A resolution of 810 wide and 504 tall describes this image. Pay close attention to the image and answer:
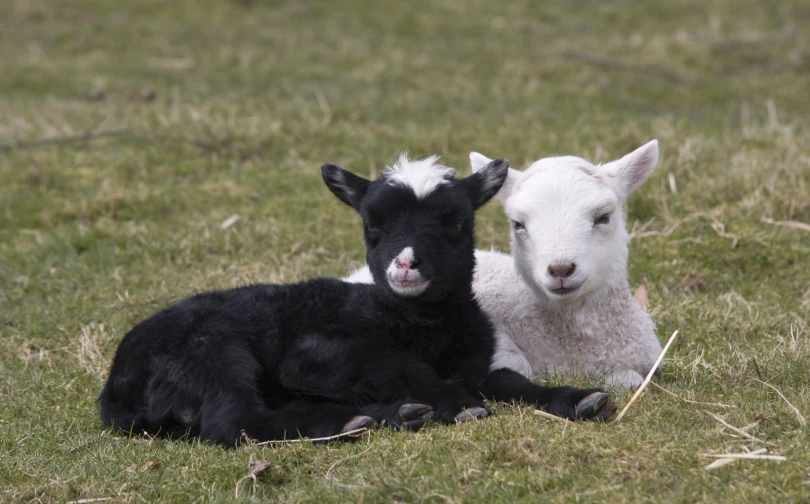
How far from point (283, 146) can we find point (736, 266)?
5.76 m

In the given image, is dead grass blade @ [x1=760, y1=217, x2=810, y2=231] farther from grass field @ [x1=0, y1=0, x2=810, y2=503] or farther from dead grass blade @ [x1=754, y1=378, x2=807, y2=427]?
dead grass blade @ [x1=754, y1=378, x2=807, y2=427]

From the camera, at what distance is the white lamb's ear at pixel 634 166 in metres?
6.95

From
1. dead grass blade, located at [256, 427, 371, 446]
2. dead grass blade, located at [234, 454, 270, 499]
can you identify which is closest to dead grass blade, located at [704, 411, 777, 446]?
dead grass blade, located at [256, 427, 371, 446]

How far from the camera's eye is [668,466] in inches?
185

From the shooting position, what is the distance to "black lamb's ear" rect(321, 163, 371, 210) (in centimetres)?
655

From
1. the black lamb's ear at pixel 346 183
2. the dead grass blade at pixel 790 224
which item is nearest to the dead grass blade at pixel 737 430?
the black lamb's ear at pixel 346 183

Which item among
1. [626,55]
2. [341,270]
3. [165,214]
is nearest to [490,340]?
[341,270]

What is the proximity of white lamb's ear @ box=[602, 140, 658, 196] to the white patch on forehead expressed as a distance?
1226 millimetres

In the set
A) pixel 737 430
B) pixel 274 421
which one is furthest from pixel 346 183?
pixel 737 430

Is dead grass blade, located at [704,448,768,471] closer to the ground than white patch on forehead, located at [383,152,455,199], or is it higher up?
closer to the ground

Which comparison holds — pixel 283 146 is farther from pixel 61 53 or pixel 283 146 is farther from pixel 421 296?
pixel 61 53

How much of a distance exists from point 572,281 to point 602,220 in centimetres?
56

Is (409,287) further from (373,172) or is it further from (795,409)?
(373,172)

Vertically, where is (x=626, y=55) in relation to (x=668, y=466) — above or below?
below
